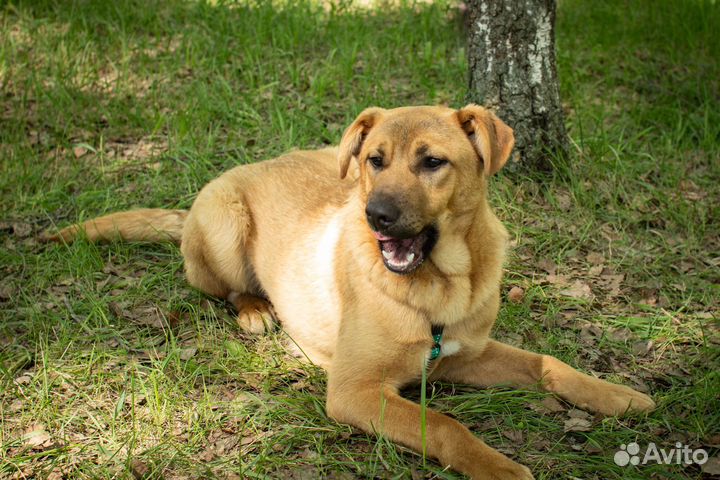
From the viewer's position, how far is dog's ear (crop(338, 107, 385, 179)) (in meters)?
3.79

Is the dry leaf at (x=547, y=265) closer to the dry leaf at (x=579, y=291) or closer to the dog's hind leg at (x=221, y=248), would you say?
the dry leaf at (x=579, y=291)

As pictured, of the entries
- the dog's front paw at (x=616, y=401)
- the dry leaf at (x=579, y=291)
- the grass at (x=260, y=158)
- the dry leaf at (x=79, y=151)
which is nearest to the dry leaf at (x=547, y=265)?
the grass at (x=260, y=158)

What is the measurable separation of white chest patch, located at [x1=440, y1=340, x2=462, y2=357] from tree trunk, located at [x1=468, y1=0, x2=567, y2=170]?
2122mm

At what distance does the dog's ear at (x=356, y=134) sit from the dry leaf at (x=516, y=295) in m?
1.46

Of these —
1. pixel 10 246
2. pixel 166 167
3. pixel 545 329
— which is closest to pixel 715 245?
pixel 545 329

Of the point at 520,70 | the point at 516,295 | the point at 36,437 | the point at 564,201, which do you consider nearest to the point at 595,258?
the point at 564,201

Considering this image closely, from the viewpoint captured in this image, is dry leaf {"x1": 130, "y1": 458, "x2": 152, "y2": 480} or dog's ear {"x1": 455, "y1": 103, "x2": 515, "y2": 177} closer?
dry leaf {"x1": 130, "y1": 458, "x2": 152, "y2": 480}

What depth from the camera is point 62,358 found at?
407 cm

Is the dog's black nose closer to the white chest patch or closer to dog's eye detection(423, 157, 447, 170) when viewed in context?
dog's eye detection(423, 157, 447, 170)

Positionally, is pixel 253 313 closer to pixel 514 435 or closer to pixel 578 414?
pixel 514 435

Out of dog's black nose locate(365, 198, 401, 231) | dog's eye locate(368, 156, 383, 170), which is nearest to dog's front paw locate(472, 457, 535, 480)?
dog's black nose locate(365, 198, 401, 231)

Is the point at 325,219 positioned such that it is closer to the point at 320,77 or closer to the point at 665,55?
the point at 320,77

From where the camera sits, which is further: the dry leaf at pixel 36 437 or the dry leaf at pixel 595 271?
the dry leaf at pixel 595 271

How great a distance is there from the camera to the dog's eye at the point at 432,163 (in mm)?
3486
